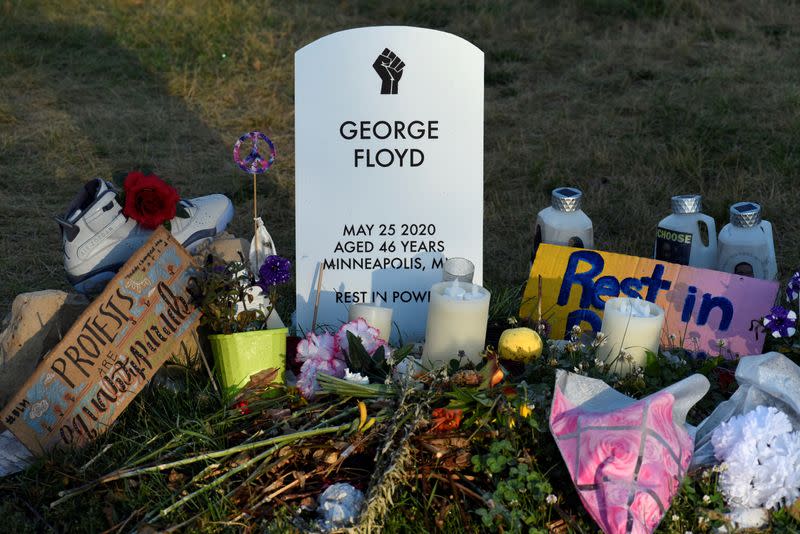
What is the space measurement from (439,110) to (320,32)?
162 inches

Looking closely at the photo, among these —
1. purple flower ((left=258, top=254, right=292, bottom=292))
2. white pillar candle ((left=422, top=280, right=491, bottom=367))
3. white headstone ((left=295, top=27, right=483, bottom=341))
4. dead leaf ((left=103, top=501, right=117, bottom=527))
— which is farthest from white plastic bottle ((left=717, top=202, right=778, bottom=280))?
dead leaf ((left=103, top=501, right=117, bottom=527))

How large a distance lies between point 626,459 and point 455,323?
27.4 inches

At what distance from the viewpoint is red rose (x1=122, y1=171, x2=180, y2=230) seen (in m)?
2.85

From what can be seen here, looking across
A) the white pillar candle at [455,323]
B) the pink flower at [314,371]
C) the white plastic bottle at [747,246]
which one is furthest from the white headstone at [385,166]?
the white plastic bottle at [747,246]

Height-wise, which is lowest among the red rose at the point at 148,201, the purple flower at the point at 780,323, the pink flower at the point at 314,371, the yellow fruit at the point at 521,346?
the pink flower at the point at 314,371

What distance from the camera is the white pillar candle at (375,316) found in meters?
2.80

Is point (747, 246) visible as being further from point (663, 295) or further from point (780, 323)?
point (780, 323)

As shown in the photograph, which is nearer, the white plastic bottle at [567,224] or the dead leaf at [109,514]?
the dead leaf at [109,514]

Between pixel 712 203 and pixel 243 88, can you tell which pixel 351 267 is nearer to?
pixel 712 203

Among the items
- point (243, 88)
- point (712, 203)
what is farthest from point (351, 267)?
point (243, 88)

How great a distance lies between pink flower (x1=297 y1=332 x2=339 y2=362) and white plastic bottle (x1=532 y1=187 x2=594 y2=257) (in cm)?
91

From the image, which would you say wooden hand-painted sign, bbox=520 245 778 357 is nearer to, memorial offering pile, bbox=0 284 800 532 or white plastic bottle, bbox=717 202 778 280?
white plastic bottle, bbox=717 202 778 280

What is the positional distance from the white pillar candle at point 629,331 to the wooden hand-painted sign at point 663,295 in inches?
11.7

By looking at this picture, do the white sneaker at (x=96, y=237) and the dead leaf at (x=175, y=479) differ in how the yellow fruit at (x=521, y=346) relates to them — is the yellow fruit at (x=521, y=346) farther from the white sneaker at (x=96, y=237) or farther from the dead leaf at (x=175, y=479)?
the white sneaker at (x=96, y=237)
